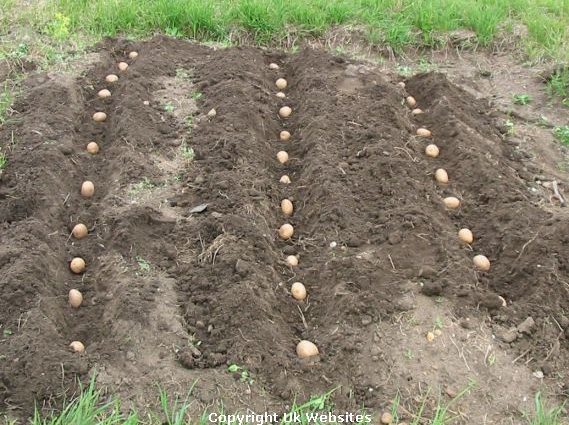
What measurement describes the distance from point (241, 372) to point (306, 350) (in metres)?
0.34

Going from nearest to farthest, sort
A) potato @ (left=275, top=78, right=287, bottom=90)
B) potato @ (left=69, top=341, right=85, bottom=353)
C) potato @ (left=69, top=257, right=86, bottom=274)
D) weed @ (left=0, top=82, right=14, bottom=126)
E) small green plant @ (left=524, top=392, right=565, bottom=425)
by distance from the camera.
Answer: small green plant @ (left=524, top=392, right=565, bottom=425) < potato @ (left=69, top=341, right=85, bottom=353) < potato @ (left=69, top=257, right=86, bottom=274) < weed @ (left=0, top=82, right=14, bottom=126) < potato @ (left=275, top=78, right=287, bottom=90)

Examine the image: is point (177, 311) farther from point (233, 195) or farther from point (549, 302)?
point (549, 302)

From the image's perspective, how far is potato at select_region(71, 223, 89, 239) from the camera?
3.94 m

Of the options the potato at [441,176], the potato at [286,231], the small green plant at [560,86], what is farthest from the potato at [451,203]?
the small green plant at [560,86]

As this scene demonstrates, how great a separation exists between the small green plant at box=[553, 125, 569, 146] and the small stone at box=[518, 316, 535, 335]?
7.26 feet

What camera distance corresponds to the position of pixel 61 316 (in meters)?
3.39

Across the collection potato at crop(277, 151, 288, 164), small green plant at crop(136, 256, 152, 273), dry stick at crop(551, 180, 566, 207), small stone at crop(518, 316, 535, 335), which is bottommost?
small green plant at crop(136, 256, 152, 273)

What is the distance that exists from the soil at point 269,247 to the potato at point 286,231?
0.18 ft

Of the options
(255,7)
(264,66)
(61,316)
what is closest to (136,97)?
(264,66)

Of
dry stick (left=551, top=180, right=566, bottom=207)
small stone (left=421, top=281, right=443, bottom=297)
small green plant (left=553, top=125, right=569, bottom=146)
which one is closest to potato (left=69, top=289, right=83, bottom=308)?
small stone (left=421, top=281, right=443, bottom=297)

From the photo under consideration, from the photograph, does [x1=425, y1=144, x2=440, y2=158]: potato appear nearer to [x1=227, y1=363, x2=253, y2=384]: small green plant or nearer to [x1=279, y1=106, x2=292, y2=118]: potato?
[x1=279, y1=106, x2=292, y2=118]: potato

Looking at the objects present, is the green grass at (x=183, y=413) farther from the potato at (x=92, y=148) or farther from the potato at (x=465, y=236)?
the potato at (x=92, y=148)

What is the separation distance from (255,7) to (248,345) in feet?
12.7

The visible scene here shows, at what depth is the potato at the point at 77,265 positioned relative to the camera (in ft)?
12.2
